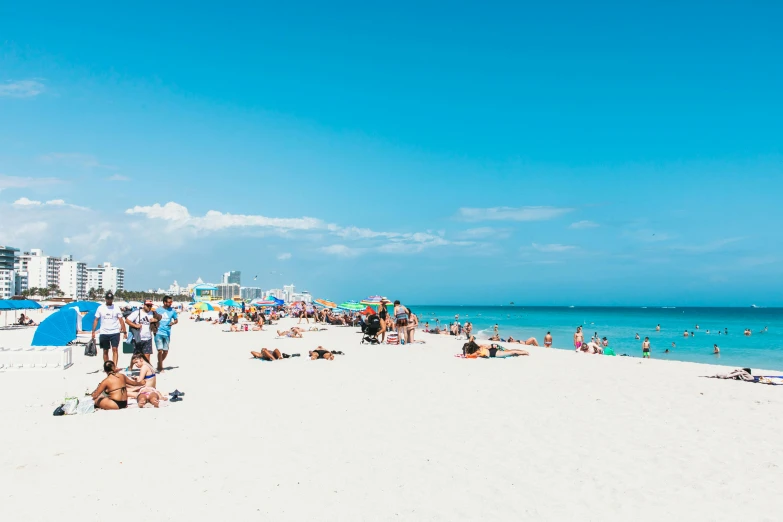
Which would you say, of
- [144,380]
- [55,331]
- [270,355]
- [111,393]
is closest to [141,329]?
[144,380]

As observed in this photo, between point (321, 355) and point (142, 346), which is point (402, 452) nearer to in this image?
point (142, 346)

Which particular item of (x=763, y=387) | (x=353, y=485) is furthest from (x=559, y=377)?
(x=353, y=485)

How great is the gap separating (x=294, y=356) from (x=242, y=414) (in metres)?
7.43

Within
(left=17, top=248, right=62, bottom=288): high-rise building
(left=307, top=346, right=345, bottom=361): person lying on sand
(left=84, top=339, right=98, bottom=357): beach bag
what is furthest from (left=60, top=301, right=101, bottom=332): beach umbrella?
(left=17, top=248, right=62, bottom=288): high-rise building

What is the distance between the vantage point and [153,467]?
5.03 m

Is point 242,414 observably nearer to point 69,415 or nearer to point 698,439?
point 69,415

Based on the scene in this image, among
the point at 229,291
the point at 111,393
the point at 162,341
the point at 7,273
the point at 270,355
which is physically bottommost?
the point at 270,355

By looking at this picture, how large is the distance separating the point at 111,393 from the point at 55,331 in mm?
10507

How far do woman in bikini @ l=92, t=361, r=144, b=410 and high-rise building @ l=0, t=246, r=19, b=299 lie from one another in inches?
5501

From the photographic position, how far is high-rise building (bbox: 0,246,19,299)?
12206cm

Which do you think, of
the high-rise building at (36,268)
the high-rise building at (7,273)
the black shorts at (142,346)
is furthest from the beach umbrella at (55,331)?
the high-rise building at (36,268)

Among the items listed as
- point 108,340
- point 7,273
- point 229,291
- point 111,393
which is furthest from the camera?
point 229,291

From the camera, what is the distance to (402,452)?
18.3ft

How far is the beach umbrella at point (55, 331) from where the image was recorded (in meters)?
15.8
